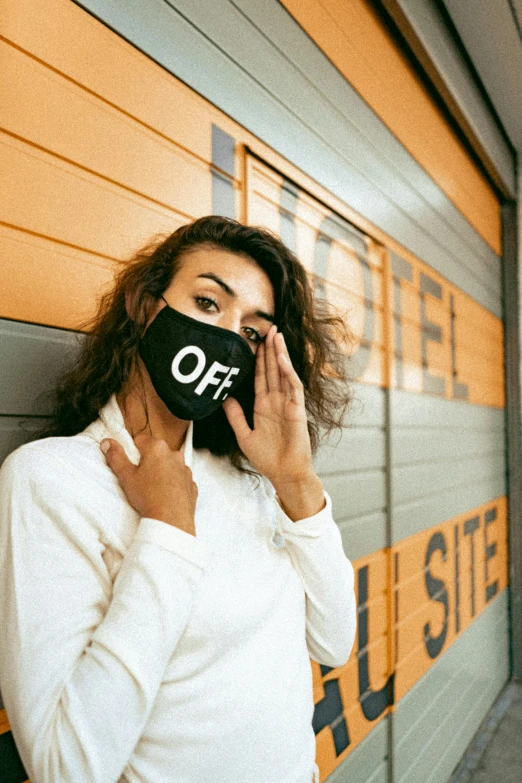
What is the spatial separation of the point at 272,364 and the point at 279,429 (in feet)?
0.47

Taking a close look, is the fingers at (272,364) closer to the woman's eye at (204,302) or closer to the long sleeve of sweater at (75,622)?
the woman's eye at (204,302)

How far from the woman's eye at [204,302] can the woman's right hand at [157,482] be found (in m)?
0.27

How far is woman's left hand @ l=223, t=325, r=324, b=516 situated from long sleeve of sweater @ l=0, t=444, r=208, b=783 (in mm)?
356

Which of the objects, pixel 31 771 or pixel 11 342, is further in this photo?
pixel 11 342

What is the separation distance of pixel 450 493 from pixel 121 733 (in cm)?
297

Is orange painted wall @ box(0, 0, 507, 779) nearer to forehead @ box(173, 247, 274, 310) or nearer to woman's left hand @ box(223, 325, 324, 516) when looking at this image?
forehead @ box(173, 247, 274, 310)

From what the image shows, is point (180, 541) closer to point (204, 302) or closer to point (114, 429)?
point (114, 429)

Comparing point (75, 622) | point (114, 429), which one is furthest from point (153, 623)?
point (114, 429)

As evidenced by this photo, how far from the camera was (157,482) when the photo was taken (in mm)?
956

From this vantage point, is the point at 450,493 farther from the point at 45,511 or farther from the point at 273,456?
the point at 45,511

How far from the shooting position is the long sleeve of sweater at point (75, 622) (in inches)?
30.4

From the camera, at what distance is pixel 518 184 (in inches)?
194

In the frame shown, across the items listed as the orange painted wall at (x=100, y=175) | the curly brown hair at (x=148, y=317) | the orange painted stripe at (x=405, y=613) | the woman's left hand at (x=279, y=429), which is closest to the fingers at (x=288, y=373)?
the woman's left hand at (x=279, y=429)

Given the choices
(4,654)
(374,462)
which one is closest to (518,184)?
(374,462)
